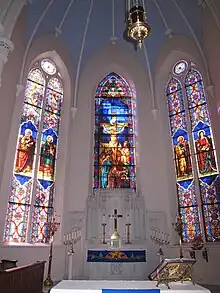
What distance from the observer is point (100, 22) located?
466 inches

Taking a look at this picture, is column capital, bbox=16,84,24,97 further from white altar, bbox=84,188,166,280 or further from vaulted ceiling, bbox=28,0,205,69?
white altar, bbox=84,188,166,280

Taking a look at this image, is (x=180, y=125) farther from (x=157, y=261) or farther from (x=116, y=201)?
(x=157, y=261)

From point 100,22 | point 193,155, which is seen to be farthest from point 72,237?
point 100,22

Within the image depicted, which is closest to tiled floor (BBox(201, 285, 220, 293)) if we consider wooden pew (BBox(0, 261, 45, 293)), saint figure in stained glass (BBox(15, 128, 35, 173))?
wooden pew (BBox(0, 261, 45, 293))

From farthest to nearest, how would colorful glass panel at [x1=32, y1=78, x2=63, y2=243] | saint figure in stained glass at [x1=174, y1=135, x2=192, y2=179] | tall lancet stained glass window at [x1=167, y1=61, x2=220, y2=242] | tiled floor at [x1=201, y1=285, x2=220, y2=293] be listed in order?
saint figure in stained glass at [x1=174, y1=135, x2=192, y2=179], colorful glass panel at [x1=32, y1=78, x2=63, y2=243], tall lancet stained glass window at [x1=167, y1=61, x2=220, y2=242], tiled floor at [x1=201, y1=285, x2=220, y2=293]

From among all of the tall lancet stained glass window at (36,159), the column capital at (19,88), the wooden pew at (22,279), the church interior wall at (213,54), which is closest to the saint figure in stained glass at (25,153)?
the tall lancet stained glass window at (36,159)

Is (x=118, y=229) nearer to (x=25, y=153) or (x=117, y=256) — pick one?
(x=117, y=256)

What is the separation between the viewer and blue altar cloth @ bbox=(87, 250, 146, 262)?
8.52 m

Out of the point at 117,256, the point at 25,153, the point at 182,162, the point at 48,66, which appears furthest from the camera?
the point at 48,66

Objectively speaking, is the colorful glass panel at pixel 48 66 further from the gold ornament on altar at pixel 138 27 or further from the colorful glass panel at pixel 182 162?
the gold ornament on altar at pixel 138 27

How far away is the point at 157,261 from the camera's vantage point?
8898 mm

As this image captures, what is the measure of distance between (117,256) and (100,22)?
30.6 feet

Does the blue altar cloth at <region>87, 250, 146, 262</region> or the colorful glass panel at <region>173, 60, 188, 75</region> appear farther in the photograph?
the colorful glass panel at <region>173, 60, 188, 75</region>

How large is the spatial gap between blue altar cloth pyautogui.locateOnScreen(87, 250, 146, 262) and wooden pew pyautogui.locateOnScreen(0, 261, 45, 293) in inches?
79.6
